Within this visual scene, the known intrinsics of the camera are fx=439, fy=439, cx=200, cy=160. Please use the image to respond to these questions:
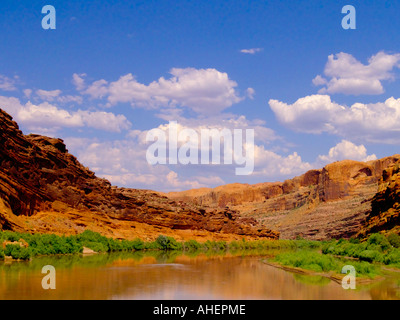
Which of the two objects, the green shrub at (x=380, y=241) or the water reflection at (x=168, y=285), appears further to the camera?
the green shrub at (x=380, y=241)

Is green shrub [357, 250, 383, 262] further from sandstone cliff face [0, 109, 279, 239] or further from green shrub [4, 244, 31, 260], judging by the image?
sandstone cliff face [0, 109, 279, 239]

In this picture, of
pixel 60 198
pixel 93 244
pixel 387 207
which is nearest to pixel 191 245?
pixel 60 198

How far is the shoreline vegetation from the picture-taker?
2833 cm

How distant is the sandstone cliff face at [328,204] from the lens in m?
81.6

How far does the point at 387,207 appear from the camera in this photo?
48.8m

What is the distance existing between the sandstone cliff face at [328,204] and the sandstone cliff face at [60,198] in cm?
2007

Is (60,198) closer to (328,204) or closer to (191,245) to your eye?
(191,245)

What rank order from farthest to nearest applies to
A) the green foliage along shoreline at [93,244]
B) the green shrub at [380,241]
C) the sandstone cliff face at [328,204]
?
the sandstone cliff face at [328,204]
the green shrub at [380,241]
the green foliage along shoreline at [93,244]

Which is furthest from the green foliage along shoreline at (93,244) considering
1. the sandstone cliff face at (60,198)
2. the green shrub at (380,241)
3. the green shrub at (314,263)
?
the green shrub at (380,241)

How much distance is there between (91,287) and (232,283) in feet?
24.8

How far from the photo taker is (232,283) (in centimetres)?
2320

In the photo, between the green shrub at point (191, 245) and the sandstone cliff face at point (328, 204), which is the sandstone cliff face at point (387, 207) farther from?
the green shrub at point (191, 245)
